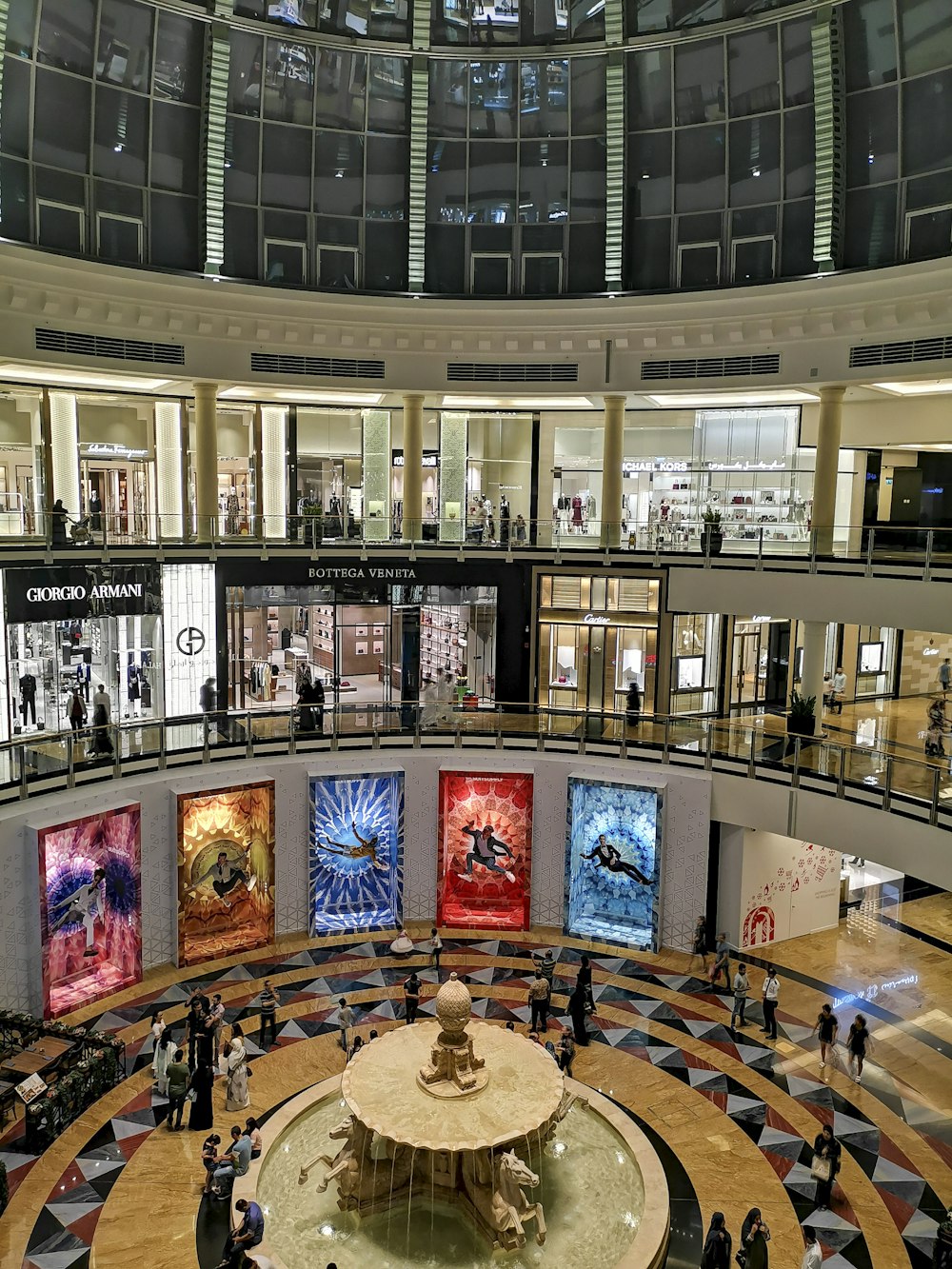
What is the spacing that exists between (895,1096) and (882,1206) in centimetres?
270

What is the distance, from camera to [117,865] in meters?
16.5

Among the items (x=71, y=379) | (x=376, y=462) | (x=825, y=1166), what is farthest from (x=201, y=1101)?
(x=376, y=462)

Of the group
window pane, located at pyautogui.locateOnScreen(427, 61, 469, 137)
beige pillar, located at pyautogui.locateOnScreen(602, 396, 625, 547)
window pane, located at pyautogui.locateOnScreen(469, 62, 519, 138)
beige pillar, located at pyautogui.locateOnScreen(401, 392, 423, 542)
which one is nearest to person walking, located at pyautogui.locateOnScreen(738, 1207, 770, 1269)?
beige pillar, located at pyautogui.locateOnScreen(602, 396, 625, 547)

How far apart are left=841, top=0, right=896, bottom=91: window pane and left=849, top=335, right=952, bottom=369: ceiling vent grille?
5.15 metres

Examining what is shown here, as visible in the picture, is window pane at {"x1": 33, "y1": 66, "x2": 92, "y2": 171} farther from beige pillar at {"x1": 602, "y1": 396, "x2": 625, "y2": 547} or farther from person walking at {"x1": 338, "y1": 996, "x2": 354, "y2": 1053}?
person walking at {"x1": 338, "y1": 996, "x2": 354, "y2": 1053}

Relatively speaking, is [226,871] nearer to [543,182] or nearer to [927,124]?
[543,182]

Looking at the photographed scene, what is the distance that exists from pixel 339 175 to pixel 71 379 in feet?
24.8

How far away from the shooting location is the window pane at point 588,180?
21797mm

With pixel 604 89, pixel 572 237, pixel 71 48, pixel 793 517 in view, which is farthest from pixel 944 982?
pixel 71 48

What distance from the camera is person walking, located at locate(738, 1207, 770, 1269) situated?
32.6ft

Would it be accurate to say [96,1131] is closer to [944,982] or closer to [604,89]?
[944,982]

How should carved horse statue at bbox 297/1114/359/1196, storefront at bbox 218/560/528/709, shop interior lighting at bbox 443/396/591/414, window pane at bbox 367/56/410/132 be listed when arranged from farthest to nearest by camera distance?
shop interior lighting at bbox 443/396/591/414 < storefront at bbox 218/560/528/709 < window pane at bbox 367/56/410/132 < carved horse statue at bbox 297/1114/359/1196

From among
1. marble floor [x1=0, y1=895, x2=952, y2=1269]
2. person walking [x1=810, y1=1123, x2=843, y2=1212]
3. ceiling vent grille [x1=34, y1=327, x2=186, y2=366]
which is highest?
ceiling vent grille [x1=34, y1=327, x2=186, y2=366]

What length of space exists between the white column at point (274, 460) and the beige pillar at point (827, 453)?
13685 mm
